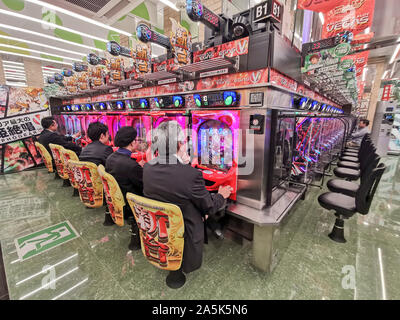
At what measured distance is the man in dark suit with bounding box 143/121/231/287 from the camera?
1417 mm

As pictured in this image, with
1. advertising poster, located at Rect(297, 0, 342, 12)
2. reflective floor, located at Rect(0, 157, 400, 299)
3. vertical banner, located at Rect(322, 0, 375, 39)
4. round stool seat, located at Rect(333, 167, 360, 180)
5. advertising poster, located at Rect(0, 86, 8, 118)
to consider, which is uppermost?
vertical banner, located at Rect(322, 0, 375, 39)

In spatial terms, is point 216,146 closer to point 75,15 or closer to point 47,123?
point 47,123

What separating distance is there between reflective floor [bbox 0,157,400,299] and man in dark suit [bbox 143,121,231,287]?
57cm

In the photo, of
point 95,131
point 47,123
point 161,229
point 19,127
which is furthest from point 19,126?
point 161,229

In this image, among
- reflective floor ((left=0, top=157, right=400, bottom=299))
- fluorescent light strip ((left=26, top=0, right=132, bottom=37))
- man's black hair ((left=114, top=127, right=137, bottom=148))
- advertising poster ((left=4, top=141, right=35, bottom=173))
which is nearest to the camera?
reflective floor ((left=0, top=157, right=400, bottom=299))

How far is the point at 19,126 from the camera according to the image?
5.23 metres

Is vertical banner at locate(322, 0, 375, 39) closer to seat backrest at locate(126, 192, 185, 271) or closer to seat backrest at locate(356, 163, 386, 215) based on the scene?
seat backrest at locate(356, 163, 386, 215)

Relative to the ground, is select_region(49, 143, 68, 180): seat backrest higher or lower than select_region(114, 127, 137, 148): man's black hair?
lower

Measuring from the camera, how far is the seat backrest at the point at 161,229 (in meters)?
1.33

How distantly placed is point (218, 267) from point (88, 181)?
2.07 m

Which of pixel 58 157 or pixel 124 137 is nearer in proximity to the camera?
pixel 124 137

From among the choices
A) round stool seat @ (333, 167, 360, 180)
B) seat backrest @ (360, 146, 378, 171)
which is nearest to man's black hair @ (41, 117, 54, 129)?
seat backrest @ (360, 146, 378, 171)

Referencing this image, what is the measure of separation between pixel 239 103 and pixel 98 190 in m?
2.32
